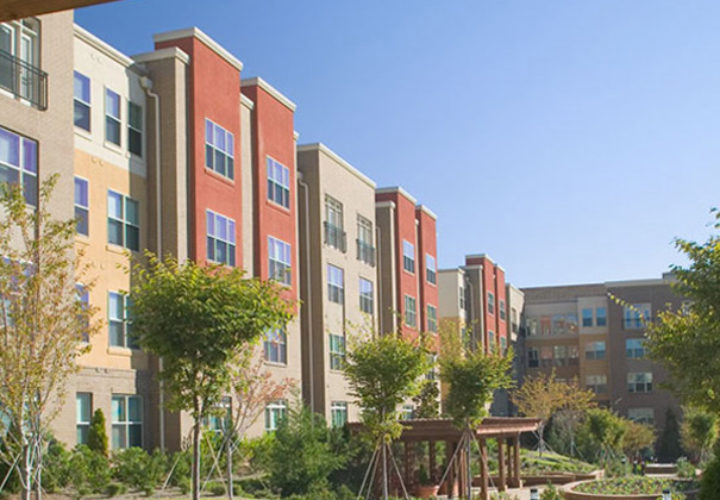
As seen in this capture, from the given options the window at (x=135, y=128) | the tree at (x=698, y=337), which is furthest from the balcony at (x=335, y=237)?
the tree at (x=698, y=337)

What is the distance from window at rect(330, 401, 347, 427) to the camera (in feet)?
142

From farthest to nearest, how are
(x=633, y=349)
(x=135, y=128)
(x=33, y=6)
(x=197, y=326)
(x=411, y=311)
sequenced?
(x=633, y=349) < (x=411, y=311) < (x=135, y=128) < (x=197, y=326) < (x=33, y=6)

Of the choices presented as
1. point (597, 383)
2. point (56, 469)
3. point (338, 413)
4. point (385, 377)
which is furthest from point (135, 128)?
point (597, 383)

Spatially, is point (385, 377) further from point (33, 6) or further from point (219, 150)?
point (33, 6)

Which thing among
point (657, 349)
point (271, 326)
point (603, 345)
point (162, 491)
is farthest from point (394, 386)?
point (603, 345)

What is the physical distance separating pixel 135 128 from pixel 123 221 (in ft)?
9.84

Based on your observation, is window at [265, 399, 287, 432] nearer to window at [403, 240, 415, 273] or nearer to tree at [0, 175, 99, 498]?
window at [403, 240, 415, 273]

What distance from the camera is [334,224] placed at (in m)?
45.4

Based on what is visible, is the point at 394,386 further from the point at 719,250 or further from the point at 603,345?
the point at 603,345

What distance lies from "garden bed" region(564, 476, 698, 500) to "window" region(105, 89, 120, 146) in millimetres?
18626

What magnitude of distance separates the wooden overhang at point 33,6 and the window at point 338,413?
3945cm

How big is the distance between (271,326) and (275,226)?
68.9ft

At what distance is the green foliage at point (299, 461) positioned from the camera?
30609 millimetres

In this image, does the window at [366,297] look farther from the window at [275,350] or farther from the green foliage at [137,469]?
the green foliage at [137,469]
